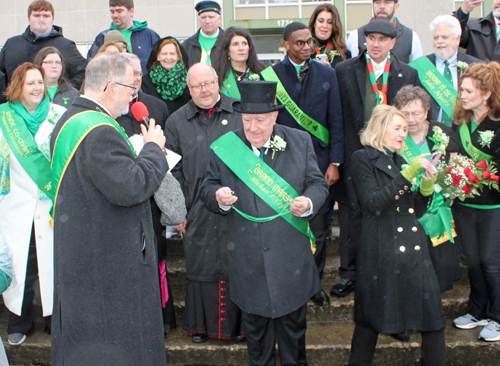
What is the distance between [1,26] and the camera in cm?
1012

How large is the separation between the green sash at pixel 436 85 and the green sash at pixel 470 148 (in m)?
0.42

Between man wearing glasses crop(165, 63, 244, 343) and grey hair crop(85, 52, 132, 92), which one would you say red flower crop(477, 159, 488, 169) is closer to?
man wearing glasses crop(165, 63, 244, 343)

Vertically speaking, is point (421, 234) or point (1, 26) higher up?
point (1, 26)

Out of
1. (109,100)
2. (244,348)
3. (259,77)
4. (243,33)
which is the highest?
(243,33)

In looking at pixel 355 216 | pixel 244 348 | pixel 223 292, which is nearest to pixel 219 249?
pixel 223 292

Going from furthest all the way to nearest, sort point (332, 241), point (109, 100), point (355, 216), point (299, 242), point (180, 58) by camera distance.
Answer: point (332, 241) < point (180, 58) < point (355, 216) < point (299, 242) < point (109, 100)

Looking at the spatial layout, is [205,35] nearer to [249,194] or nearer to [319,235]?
[319,235]

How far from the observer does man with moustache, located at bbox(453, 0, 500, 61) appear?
5262 millimetres

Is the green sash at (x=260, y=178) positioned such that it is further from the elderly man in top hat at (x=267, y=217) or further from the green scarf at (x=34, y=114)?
the green scarf at (x=34, y=114)

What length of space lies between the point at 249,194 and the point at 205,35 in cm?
253

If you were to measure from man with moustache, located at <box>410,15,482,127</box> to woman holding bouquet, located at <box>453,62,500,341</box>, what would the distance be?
428 millimetres

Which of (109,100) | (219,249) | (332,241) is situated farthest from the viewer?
(332,241)

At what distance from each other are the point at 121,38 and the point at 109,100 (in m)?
2.64

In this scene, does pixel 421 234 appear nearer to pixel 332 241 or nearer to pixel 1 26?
pixel 332 241
